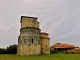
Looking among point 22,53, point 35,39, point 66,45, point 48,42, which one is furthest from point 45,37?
point 66,45

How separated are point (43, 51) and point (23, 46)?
842 cm

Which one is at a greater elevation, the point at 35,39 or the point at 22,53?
the point at 35,39

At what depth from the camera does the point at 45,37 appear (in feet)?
151

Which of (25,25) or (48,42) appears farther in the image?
(48,42)

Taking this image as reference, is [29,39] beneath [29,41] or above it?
above

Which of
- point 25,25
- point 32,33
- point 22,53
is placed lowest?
point 22,53

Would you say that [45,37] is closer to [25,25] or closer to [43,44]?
[43,44]

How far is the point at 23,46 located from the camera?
1563 inches

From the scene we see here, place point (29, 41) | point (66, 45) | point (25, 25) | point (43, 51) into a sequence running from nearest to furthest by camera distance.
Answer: point (29, 41), point (25, 25), point (43, 51), point (66, 45)

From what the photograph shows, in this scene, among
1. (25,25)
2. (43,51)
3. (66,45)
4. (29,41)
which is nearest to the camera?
(29,41)

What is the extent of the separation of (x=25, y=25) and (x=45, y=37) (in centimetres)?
836

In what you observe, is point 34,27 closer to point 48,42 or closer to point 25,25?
point 25,25

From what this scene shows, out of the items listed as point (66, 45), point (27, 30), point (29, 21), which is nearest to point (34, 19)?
point (29, 21)

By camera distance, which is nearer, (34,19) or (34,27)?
(34,27)
